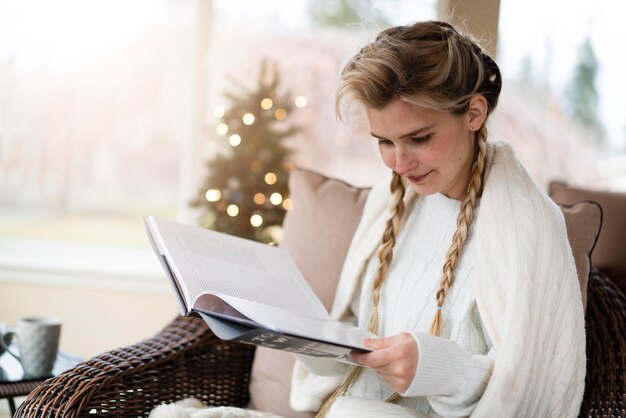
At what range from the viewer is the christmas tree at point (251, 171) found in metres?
2.85

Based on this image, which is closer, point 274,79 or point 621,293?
point 621,293

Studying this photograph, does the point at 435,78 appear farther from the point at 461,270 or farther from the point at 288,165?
the point at 288,165

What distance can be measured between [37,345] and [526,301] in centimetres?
108

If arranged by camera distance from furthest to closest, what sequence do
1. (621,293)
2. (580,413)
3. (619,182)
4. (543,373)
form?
(619,182) → (621,293) → (580,413) → (543,373)

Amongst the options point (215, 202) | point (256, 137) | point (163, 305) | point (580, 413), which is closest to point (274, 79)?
point (256, 137)

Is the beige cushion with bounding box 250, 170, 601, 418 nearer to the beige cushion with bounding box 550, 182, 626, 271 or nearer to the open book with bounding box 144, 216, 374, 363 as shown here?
the open book with bounding box 144, 216, 374, 363

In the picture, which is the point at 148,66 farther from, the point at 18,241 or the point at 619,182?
the point at 619,182

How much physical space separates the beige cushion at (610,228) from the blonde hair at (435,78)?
0.43 meters

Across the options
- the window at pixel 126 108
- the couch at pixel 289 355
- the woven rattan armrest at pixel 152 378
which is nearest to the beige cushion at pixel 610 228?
the couch at pixel 289 355

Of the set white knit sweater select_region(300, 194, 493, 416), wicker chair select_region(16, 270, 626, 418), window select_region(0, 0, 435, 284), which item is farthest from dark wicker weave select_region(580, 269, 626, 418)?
window select_region(0, 0, 435, 284)

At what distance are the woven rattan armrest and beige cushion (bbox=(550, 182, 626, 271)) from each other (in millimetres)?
817

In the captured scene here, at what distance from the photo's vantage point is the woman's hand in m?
1.24

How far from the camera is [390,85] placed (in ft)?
4.64

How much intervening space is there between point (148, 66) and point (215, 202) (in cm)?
93
